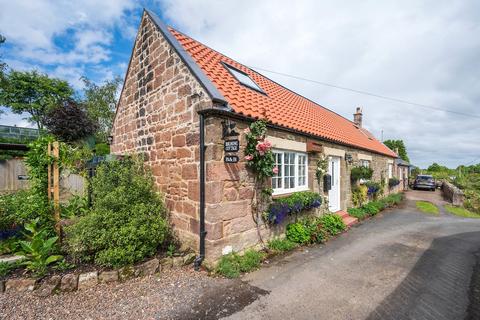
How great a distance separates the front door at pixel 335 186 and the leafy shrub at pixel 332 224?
1.34 metres

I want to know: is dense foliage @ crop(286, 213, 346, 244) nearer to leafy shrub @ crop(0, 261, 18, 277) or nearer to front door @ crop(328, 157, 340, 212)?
front door @ crop(328, 157, 340, 212)

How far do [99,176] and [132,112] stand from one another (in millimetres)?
2865

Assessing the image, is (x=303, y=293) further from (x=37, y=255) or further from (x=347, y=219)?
(x=347, y=219)

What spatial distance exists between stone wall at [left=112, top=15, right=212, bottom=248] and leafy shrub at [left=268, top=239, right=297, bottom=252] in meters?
1.92

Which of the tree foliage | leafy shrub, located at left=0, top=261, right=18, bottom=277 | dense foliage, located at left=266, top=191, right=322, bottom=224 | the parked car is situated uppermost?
the tree foliage

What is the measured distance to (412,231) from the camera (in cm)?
762

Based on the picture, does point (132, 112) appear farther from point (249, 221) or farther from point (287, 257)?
point (287, 257)

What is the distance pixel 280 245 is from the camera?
18.5 ft

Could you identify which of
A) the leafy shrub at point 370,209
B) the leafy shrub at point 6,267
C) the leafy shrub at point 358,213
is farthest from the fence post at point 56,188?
the leafy shrub at point 370,209

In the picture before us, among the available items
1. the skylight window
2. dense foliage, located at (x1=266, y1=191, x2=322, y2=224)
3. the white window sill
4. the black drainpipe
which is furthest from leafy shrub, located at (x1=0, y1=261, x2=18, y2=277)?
the skylight window

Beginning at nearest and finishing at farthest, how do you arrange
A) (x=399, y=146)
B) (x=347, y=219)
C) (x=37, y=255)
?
1. (x=37, y=255)
2. (x=347, y=219)
3. (x=399, y=146)

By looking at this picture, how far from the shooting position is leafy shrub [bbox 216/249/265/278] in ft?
14.3

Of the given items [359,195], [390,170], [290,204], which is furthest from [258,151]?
[390,170]

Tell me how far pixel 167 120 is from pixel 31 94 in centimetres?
2988
